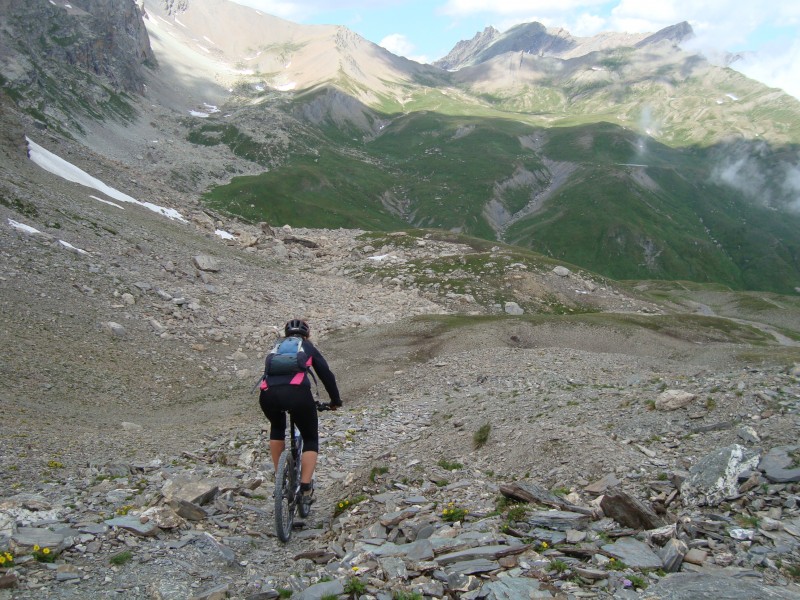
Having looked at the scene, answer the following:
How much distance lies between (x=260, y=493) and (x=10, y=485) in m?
5.78

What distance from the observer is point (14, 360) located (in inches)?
944

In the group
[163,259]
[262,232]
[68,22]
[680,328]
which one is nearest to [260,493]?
[163,259]

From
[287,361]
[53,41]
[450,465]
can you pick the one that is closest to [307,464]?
[287,361]

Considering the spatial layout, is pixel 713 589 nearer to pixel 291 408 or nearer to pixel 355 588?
pixel 355 588

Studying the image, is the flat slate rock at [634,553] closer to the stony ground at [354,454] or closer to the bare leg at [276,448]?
the stony ground at [354,454]

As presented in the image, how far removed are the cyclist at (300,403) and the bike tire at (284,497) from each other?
0.77 feet

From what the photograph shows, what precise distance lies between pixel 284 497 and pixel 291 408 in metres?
1.92

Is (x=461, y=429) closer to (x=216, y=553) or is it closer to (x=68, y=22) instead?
(x=216, y=553)

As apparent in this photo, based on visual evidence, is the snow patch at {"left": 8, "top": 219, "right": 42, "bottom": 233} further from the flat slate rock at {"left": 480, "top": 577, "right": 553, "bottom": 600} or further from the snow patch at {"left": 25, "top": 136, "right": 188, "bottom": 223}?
the flat slate rock at {"left": 480, "top": 577, "right": 553, "bottom": 600}

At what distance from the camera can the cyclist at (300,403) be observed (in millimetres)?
11820

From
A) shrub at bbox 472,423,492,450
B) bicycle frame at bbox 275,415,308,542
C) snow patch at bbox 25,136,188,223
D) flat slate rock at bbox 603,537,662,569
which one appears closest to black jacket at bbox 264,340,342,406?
bicycle frame at bbox 275,415,308,542

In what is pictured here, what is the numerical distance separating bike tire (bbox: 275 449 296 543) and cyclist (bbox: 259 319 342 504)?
0.24 metres

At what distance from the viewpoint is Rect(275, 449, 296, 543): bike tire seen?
36.5 ft

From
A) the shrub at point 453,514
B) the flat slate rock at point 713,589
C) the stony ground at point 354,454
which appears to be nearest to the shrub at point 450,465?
the stony ground at point 354,454
